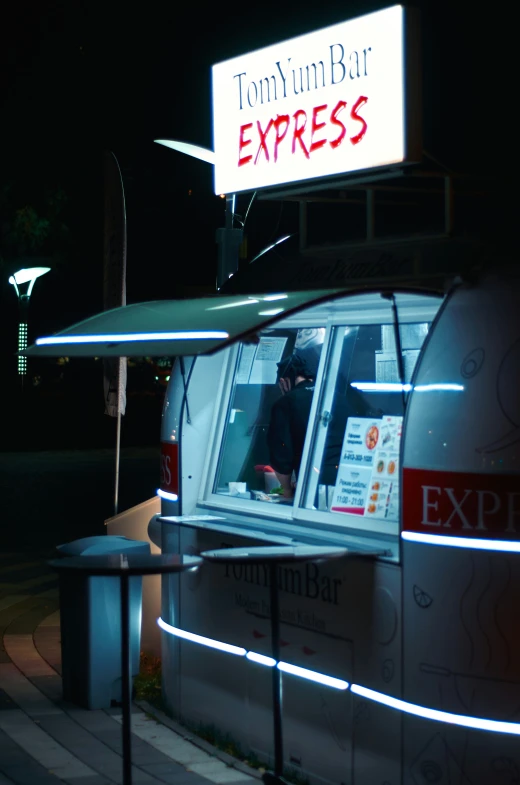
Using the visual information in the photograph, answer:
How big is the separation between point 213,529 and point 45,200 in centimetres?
2313

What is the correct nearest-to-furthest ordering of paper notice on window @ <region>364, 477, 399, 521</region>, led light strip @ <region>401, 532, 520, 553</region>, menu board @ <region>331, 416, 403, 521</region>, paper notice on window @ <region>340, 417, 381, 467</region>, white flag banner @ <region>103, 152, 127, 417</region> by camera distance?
led light strip @ <region>401, 532, 520, 553</region> → paper notice on window @ <region>364, 477, 399, 521</region> → menu board @ <region>331, 416, 403, 521</region> → paper notice on window @ <region>340, 417, 381, 467</region> → white flag banner @ <region>103, 152, 127, 417</region>

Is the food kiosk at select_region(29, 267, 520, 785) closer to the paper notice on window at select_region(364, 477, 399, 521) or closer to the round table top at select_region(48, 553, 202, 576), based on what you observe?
the paper notice on window at select_region(364, 477, 399, 521)

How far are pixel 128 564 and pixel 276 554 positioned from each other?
66 cm

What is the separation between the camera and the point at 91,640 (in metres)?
7.58

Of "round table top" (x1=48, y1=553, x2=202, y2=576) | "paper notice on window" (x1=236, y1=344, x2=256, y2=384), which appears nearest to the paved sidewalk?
"round table top" (x1=48, y1=553, x2=202, y2=576)

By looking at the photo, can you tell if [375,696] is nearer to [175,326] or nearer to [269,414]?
[175,326]

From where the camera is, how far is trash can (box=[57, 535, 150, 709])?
7594 millimetres

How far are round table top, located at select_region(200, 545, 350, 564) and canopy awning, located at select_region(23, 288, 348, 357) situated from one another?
3.02ft

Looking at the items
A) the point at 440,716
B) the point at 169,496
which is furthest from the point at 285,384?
the point at 440,716

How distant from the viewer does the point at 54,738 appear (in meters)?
6.94

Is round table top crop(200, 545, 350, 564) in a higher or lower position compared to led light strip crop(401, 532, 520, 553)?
lower

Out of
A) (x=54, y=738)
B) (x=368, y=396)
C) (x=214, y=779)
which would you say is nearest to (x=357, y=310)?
(x=368, y=396)

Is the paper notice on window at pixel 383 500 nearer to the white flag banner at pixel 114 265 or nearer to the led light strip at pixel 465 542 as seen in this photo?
the led light strip at pixel 465 542

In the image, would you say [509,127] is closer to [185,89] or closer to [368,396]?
[368,396]
